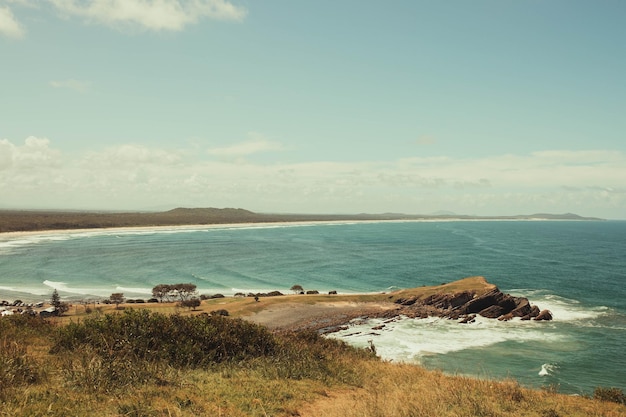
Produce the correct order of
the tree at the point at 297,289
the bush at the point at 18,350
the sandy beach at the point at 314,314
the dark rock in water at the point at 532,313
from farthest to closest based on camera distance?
1. the tree at the point at 297,289
2. the dark rock in water at the point at 532,313
3. the sandy beach at the point at 314,314
4. the bush at the point at 18,350

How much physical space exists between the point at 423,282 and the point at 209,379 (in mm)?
76797

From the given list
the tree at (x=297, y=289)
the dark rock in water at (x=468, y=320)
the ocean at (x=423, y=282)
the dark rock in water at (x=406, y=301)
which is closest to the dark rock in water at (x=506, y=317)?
the ocean at (x=423, y=282)

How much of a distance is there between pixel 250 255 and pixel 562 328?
93.2 m

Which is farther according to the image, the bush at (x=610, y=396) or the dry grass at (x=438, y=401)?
the bush at (x=610, y=396)

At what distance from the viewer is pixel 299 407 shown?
1274cm

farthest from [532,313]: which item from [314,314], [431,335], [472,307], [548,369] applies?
[314,314]

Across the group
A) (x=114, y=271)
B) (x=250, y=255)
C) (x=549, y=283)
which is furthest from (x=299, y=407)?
(x=250, y=255)

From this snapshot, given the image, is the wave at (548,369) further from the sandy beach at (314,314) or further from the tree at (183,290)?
the tree at (183,290)

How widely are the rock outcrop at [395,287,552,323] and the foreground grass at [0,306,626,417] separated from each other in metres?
39.8

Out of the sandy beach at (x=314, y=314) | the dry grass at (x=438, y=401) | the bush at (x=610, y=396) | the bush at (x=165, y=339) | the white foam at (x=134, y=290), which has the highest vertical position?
the bush at (x=165, y=339)

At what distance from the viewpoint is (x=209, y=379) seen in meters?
14.0

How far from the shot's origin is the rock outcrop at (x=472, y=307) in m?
56.1

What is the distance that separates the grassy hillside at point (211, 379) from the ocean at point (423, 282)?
16.2ft

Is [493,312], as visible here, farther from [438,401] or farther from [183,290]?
[438,401]
